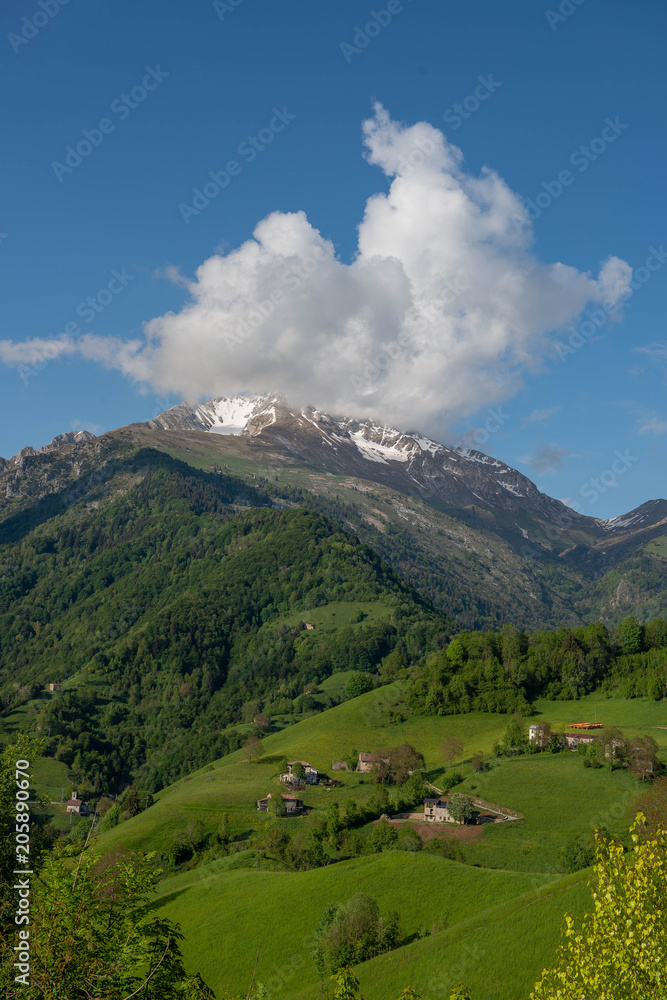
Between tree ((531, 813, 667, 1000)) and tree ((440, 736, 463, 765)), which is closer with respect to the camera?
tree ((531, 813, 667, 1000))

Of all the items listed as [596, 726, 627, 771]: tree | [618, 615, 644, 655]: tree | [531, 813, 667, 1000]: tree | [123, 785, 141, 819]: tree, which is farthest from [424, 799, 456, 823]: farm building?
[531, 813, 667, 1000]: tree

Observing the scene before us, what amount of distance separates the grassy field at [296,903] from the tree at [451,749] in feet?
183

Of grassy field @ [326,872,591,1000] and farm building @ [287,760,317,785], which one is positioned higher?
farm building @ [287,760,317,785]

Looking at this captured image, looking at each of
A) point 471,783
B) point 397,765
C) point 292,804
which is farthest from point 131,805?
point 471,783

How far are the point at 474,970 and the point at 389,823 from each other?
52.4 meters

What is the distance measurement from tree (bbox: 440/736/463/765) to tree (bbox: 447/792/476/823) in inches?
1386

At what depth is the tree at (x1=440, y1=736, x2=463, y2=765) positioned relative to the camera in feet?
482

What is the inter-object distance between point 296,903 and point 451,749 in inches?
2801

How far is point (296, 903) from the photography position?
271 ft

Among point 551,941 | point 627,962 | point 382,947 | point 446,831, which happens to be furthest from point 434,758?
point 627,962

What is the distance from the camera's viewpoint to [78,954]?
19766 mm

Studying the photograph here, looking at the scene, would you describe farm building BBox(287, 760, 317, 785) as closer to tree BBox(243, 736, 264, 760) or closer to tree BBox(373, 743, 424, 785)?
tree BBox(373, 743, 424, 785)

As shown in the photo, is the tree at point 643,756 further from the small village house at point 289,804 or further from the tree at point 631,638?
the tree at point 631,638

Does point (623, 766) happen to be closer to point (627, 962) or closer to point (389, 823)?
point (389, 823)
